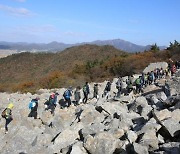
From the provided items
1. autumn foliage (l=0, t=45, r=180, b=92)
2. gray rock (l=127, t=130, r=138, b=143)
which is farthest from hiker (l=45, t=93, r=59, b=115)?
autumn foliage (l=0, t=45, r=180, b=92)

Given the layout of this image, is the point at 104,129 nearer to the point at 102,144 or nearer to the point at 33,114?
the point at 102,144

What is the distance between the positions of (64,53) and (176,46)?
75.4m

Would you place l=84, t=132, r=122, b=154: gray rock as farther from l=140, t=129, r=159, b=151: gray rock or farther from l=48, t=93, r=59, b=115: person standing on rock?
l=48, t=93, r=59, b=115: person standing on rock

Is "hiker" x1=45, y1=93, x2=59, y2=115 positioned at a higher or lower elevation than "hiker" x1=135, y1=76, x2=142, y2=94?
lower

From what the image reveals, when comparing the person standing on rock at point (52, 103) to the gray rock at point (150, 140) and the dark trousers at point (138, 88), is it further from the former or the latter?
the gray rock at point (150, 140)

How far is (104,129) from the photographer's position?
51.2 feet

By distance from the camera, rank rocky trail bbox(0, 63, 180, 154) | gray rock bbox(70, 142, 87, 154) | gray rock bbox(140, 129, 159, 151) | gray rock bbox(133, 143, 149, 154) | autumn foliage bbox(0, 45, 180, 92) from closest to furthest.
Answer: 1. gray rock bbox(133, 143, 149, 154)
2. gray rock bbox(140, 129, 159, 151)
3. rocky trail bbox(0, 63, 180, 154)
4. gray rock bbox(70, 142, 87, 154)
5. autumn foliage bbox(0, 45, 180, 92)

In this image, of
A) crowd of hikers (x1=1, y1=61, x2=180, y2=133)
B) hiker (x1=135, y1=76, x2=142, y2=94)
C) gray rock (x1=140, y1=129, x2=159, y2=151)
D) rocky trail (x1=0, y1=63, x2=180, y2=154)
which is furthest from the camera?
→ hiker (x1=135, y1=76, x2=142, y2=94)

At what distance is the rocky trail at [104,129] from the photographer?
12.9 m

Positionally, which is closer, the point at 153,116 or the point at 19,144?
the point at 153,116

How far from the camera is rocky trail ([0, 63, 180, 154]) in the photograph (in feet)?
42.2

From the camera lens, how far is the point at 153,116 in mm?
14695

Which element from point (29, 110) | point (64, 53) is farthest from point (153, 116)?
point (64, 53)

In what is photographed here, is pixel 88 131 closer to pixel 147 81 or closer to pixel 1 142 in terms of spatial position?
pixel 1 142
